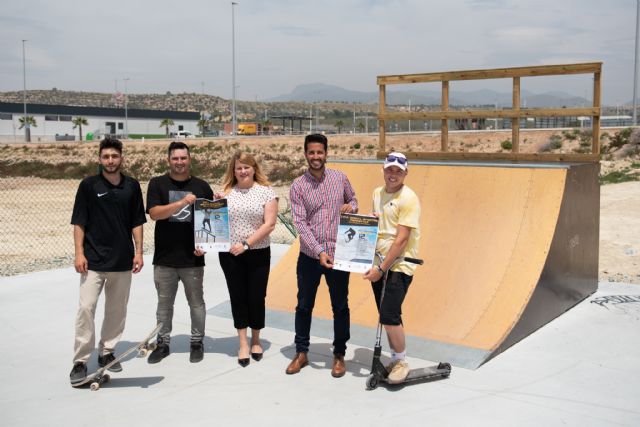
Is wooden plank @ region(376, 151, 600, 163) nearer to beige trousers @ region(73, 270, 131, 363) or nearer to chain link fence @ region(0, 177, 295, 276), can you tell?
chain link fence @ region(0, 177, 295, 276)

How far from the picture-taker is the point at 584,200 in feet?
22.5

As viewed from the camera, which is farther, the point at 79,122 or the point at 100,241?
the point at 79,122

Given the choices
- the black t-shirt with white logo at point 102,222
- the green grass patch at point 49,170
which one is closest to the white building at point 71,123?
the green grass patch at point 49,170

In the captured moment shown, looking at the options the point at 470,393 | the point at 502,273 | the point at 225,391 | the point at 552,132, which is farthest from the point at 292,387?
the point at 552,132

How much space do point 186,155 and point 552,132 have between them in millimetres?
50499

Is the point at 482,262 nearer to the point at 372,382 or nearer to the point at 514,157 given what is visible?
the point at 372,382

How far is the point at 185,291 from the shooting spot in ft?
16.6

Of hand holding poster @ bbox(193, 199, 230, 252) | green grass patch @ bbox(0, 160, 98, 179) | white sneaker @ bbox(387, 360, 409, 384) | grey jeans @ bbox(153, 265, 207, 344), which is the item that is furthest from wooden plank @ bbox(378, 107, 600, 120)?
green grass patch @ bbox(0, 160, 98, 179)

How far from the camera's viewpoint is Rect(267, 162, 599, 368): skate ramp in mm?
5445

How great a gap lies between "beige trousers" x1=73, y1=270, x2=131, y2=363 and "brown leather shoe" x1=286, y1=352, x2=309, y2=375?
133 centimetres

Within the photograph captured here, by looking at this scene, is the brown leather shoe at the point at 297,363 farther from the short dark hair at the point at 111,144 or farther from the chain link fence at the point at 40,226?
the chain link fence at the point at 40,226

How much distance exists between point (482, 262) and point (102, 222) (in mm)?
3383

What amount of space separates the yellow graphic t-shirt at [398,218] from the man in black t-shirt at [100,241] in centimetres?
181

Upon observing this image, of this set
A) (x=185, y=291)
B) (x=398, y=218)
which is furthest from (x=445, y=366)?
(x=185, y=291)
